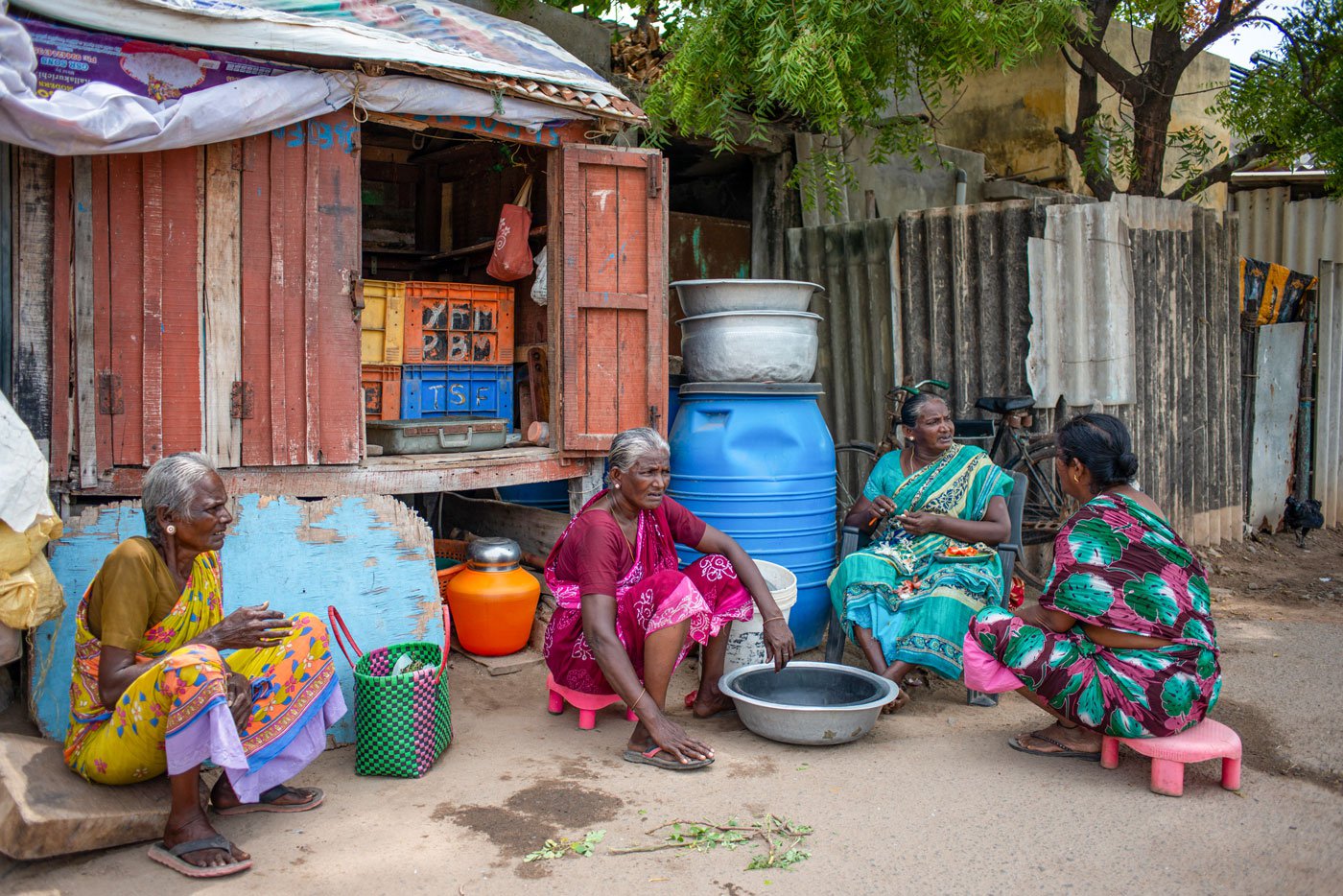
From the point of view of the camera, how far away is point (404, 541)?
4039mm

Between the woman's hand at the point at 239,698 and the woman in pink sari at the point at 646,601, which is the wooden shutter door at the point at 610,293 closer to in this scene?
the woman in pink sari at the point at 646,601

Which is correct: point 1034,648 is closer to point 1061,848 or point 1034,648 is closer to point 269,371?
point 1061,848

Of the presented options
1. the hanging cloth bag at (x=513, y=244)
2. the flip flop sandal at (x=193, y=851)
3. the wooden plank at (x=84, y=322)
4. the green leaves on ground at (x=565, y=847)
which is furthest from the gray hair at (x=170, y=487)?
the hanging cloth bag at (x=513, y=244)

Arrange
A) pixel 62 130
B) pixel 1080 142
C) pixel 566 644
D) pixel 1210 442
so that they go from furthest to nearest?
pixel 1080 142 → pixel 1210 442 → pixel 566 644 → pixel 62 130

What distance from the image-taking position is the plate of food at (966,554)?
170 inches

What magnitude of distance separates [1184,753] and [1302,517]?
19.2 ft

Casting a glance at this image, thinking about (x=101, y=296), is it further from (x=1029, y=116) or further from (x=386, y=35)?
(x=1029, y=116)

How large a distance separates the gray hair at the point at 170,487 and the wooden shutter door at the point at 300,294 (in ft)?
4.15

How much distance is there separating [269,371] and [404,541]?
88 centimetres

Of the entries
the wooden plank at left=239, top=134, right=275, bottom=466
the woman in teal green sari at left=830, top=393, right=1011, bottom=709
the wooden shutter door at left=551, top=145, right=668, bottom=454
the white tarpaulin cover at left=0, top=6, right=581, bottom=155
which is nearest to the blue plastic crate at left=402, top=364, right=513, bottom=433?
the wooden shutter door at left=551, top=145, right=668, bottom=454

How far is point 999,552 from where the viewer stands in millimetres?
4445

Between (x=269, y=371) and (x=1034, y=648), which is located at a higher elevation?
(x=269, y=371)

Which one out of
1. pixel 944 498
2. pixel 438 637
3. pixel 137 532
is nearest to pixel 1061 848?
pixel 944 498

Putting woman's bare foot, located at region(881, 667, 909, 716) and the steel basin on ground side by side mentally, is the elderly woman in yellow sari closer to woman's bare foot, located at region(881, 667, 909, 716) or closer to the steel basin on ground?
the steel basin on ground
